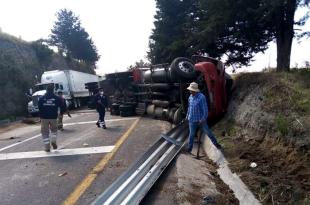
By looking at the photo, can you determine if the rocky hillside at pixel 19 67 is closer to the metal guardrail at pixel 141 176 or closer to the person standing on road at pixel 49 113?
the person standing on road at pixel 49 113

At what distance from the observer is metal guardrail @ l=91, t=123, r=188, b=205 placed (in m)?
5.96

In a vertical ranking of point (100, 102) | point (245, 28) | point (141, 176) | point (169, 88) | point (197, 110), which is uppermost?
point (245, 28)

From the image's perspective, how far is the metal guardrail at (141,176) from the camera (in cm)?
596

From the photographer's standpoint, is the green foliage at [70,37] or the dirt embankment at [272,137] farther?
the green foliage at [70,37]

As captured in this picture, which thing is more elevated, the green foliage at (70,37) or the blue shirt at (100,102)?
the green foliage at (70,37)

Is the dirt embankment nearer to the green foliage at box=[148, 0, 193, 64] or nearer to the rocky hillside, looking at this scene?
the green foliage at box=[148, 0, 193, 64]

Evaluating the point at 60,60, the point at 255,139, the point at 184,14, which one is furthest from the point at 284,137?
the point at 60,60

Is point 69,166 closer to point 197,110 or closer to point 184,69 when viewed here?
point 197,110

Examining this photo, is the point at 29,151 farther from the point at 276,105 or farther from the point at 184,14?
the point at 184,14

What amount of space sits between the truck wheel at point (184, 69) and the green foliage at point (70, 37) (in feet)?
176

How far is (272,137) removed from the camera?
8.40 metres

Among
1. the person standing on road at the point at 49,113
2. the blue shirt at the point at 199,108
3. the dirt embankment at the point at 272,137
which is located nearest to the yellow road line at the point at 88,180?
the person standing on road at the point at 49,113

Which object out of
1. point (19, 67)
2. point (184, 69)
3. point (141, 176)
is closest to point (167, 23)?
point (19, 67)

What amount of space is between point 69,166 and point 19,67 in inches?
1319
